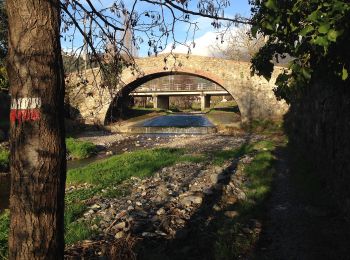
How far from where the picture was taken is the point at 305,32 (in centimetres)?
425

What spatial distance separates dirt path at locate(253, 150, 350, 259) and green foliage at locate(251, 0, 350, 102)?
272 cm

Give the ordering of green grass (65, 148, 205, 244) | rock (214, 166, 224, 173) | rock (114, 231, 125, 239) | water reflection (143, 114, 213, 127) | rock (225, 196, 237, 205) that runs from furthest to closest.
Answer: water reflection (143, 114, 213, 127) → rock (214, 166, 224, 173) → rock (225, 196, 237, 205) → green grass (65, 148, 205, 244) → rock (114, 231, 125, 239)

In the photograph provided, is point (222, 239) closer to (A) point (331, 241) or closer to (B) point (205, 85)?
(A) point (331, 241)

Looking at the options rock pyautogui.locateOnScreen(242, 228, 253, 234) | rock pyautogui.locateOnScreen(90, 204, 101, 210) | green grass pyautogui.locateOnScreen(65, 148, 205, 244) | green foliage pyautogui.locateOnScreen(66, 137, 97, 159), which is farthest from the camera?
green foliage pyautogui.locateOnScreen(66, 137, 97, 159)

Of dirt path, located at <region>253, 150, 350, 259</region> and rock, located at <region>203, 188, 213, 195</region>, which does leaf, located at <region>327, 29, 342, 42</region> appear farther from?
rock, located at <region>203, 188, 213, 195</region>

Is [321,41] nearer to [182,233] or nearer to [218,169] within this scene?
[182,233]

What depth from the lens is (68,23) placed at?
424 cm

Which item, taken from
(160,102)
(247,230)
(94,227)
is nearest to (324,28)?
(247,230)

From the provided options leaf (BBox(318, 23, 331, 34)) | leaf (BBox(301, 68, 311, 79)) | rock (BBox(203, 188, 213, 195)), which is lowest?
rock (BBox(203, 188, 213, 195))

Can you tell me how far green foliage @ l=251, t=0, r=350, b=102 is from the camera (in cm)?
420

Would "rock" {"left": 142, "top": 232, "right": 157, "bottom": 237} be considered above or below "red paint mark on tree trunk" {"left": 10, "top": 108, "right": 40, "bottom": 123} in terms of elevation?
below

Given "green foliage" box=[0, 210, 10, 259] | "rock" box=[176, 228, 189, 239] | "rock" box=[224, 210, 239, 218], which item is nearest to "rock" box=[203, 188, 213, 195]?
"rock" box=[224, 210, 239, 218]

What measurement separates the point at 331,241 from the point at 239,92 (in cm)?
3096

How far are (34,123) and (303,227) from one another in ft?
20.7
